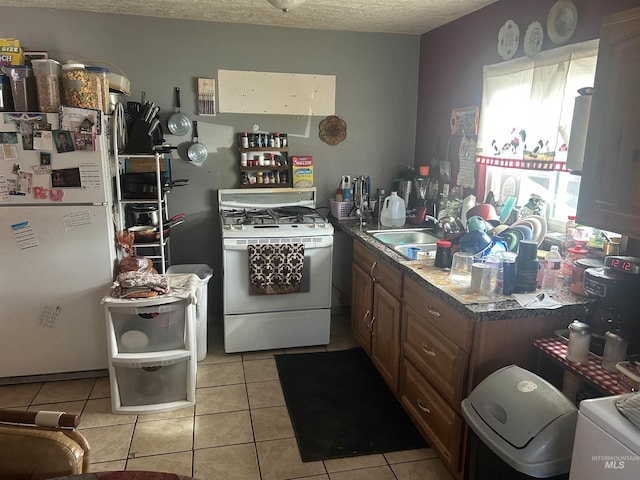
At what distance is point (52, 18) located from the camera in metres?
3.09

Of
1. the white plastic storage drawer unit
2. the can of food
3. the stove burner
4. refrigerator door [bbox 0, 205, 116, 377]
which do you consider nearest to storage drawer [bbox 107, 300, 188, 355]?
the white plastic storage drawer unit

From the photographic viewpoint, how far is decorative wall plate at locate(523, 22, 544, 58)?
2422 millimetres

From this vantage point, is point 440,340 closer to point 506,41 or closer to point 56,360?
point 506,41

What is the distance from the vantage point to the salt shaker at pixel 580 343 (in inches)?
65.4

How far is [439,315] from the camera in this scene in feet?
6.89

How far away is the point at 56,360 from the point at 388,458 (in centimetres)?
198

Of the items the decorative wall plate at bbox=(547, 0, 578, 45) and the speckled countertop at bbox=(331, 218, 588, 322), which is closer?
the speckled countertop at bbox=(331, 218, 588, 322)

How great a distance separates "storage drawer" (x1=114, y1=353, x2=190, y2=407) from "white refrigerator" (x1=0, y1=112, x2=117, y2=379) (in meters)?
0.36

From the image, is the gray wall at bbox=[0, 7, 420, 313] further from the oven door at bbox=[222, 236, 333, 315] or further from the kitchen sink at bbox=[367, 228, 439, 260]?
the kitchen sink at bbox=[367, 228, 439, 260]

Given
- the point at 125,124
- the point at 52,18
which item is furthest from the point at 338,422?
the point at 52,18

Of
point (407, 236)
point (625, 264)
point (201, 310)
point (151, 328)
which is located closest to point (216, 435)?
point (151, 328)

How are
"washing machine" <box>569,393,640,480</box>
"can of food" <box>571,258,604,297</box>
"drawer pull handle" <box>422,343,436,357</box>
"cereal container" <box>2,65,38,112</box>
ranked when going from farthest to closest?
"cereal container" <box>2,65,38,112</box> < "drawer pull handle" <box>422,343,436,357</box> < "can of food" <box>571,258,604,297</box> < "washing machine" <box>569,393,640,480</box>

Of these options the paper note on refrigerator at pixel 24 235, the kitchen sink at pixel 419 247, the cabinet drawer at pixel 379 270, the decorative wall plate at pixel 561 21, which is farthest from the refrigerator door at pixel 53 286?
the decorative wall plate at pixel 561 21

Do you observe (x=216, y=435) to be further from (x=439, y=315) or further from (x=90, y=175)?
(x=90, y=175)
